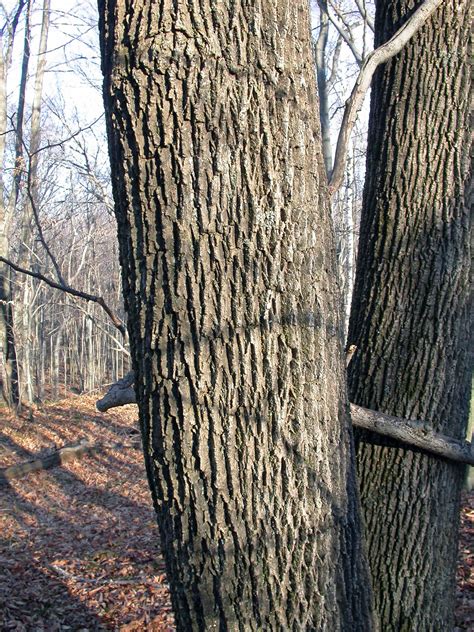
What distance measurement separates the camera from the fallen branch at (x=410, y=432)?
2.37m

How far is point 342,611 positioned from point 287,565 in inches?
9.2

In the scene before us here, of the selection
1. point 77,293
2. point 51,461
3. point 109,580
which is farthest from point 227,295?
point 51,461

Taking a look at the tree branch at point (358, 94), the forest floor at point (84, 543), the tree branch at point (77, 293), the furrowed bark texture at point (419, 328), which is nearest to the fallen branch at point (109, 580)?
the forest floor at point (84, 543)

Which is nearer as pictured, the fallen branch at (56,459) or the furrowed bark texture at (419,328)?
the furrowed bark texture at (419,328)

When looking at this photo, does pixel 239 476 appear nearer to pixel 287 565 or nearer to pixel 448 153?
pixel 287 565

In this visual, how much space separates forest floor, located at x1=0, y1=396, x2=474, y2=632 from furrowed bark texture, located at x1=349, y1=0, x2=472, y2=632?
2.38 metres

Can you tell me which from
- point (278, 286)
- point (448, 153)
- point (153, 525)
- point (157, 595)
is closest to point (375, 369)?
point (448, 153)

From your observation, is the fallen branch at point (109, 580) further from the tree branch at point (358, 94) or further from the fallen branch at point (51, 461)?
the tree branch at point (358, 94)

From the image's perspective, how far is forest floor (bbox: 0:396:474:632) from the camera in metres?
5.46

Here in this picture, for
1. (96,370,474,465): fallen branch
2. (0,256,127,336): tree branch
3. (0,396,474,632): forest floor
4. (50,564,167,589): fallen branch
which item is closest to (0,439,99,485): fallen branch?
(0,396,474,632): forest floor

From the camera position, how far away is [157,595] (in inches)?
228

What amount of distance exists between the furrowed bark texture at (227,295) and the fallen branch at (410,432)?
0.71 m

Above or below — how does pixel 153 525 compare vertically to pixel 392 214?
below

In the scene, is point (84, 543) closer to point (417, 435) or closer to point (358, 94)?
point (417, 435)
